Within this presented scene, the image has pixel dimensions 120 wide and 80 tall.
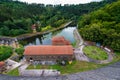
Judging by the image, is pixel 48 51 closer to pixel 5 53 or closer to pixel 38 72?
pixel 38 72

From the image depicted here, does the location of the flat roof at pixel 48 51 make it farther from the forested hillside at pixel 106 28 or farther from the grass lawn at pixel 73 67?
the forested hillside at pixel 106 28

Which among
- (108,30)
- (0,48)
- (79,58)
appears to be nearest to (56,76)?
(79,58)

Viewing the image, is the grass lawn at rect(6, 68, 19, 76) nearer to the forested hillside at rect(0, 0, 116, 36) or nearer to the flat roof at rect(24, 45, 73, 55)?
the flat roof at rect(24, 45, 73, 55)

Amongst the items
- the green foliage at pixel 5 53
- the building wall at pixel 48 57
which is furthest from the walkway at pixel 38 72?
the green foliage at pixel 5 53

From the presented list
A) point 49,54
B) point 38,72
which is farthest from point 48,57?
point 38,72

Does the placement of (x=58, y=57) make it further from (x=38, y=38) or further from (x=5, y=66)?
(x=38, y=38)

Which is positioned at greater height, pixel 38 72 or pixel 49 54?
pixel 49 54
